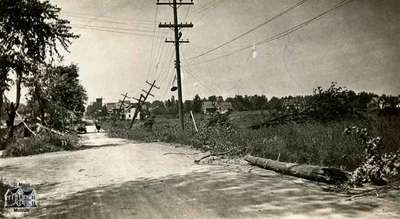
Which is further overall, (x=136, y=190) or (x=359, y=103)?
(x=359, y=103)

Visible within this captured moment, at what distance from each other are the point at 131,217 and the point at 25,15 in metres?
6.38

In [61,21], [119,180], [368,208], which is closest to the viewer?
[368,208]

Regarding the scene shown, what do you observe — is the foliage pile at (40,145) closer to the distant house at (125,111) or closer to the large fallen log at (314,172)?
the large fallen log at (314,172)

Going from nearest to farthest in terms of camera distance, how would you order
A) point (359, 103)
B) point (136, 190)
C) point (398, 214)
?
point (398, 214), point (136, 190), point (359, 103)

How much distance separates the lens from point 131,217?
19.9 feet

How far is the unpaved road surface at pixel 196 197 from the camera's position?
6.07 meters

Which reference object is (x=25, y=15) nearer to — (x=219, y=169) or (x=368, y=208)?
(x=219, y=169)

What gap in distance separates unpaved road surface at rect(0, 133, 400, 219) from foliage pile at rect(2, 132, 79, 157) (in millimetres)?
9507

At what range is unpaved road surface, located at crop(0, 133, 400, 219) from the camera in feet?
19.9

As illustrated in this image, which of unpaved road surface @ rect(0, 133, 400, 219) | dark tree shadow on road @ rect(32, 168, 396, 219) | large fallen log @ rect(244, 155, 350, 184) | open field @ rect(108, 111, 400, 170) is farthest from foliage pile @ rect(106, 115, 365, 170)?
dark tree shadow on road @ rect(32, 168, 396, 219)

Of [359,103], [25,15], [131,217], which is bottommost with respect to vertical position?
[131,217]

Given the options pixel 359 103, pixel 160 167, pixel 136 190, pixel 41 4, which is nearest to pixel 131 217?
Answer: pixel 136 190

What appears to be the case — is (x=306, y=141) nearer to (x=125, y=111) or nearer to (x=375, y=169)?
(x=375, y=169)

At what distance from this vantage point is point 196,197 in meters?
7.20
